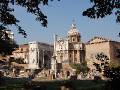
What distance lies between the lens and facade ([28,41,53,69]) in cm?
9169

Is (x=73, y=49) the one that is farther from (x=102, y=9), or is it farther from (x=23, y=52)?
(x=102, y=9)

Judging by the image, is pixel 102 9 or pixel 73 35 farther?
pixel 73 35

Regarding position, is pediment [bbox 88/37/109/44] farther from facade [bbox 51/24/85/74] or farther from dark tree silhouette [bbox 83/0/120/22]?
dark tree silhouette [bbox 83/0/120/22]

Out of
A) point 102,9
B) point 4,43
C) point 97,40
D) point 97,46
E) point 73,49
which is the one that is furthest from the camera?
point 73,49

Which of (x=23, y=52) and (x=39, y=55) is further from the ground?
(x=23, y=52)

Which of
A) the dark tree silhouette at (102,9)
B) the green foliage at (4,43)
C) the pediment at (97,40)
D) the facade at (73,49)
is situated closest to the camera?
the dark tree silhouette at (102,9)

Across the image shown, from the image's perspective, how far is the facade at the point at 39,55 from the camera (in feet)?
301

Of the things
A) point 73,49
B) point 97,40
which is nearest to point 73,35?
point 73,49

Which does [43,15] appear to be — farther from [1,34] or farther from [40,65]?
[40,65]

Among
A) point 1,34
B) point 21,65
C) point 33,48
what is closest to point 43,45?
point 33,48

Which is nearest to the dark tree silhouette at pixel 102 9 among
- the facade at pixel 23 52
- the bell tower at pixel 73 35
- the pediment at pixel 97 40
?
the pediment at pixel 97 40

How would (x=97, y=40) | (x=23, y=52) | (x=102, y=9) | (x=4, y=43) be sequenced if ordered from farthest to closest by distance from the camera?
1. (x=23, y=52)
2. (x=97, y=40)
3. (x=4, y=43)
4. (x=102, y=9)

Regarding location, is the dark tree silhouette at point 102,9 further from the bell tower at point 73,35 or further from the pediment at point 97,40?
the bell tower at point 73,35

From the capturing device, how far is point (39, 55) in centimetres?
9319
